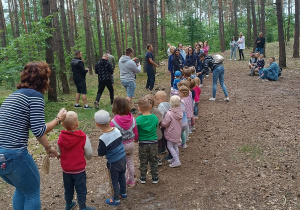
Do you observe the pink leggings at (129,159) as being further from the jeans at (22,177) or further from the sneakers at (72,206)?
the jeans at (22,177)

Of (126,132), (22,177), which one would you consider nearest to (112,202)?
(126,132)

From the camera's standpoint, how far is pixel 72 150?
10.9 feet

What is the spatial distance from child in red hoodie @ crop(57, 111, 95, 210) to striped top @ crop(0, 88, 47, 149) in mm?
604

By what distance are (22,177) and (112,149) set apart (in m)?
1.25

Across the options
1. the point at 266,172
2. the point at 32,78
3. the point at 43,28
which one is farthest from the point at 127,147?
the point at 43,28

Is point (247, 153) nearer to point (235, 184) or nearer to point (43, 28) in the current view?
point (235, 184)

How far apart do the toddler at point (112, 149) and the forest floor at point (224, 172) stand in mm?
417

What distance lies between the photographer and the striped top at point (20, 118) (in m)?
2.54

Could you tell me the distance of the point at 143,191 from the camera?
4.20m

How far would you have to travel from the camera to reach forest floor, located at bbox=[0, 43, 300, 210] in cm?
388

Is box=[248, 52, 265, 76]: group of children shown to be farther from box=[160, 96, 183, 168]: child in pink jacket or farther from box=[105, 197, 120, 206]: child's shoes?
Result: box=[105, 197, 120, 206]: child's shoes

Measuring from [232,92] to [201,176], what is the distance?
702 centimetres

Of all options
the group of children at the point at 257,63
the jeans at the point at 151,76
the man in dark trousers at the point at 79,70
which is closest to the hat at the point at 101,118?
the man in dark trousers at the point at 79,70

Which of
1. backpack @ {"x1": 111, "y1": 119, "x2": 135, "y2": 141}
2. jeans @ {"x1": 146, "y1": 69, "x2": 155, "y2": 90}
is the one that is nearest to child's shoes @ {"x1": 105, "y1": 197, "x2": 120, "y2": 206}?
backpack @ {"x1": 111, "y1": 119, "x2": 135, "y2": 141}
